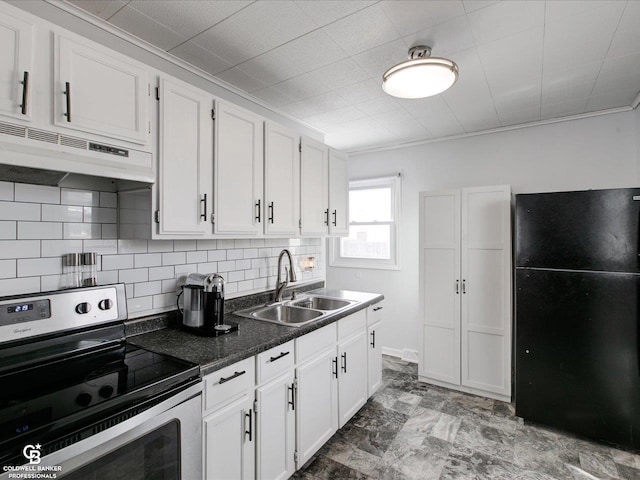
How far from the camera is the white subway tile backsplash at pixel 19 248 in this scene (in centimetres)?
140

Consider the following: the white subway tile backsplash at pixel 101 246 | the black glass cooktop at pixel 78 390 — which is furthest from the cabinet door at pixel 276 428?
the white subway tile backsplash at pixel 101 246

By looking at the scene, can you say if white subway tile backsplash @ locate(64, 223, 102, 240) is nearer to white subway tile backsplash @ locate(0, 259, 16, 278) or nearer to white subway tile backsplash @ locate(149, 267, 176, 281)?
white subway tile backsplash @ locate(0, 259, 16, 278)

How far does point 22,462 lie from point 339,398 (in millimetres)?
1890

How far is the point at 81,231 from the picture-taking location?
163 cm

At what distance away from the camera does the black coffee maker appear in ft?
5.90

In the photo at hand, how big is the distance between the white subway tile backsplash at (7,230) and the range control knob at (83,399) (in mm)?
822

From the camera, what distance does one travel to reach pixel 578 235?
2434 mm

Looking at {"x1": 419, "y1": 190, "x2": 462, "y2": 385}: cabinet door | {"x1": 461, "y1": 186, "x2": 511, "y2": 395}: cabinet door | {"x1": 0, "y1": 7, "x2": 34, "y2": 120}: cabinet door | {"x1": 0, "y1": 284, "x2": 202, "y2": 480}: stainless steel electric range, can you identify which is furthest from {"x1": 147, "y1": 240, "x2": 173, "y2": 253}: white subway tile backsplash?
{"x1": 461, "y1": 186, "x2": 511, "y2": 395}: cabinet door

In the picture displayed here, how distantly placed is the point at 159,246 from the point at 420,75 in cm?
187

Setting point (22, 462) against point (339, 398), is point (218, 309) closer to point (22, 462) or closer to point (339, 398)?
point (22, 462)

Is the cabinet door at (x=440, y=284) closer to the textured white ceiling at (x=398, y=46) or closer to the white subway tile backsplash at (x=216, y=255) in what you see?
the textured white ceiling at (x=398, y=46)

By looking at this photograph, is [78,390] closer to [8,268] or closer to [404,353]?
[8,268]

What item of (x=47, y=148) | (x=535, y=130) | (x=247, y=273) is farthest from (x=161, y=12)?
(x=535, y=130)

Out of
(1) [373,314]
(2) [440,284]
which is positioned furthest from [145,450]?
(2) [440,284]
